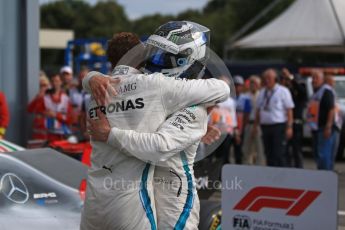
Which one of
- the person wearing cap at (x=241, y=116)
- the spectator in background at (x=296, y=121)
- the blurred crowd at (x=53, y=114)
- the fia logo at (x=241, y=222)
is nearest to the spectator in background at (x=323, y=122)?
the spectator in background at (x=296, y=121)

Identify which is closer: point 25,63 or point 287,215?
point 287,215

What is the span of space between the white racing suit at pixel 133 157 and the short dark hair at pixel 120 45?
0.23m

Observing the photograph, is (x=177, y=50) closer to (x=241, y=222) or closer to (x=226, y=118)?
(x=241, y=222)

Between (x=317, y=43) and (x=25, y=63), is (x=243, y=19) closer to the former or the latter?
(x=317, y=43)

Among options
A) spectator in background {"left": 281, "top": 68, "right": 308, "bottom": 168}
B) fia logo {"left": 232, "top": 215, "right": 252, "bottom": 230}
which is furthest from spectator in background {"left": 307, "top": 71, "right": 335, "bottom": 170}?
fia logo {"left": 232, "top": 215, "right": 252, "bottom": 230}

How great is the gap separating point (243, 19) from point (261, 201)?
8007 cm

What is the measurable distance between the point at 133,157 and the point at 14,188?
2173 millimetres

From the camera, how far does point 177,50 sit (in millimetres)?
3160

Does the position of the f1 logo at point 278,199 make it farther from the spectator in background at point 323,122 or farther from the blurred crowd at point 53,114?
the blurred crowd at point 53,114

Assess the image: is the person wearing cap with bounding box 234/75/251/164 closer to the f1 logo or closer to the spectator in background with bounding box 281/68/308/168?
the spectator in background with bounding box 281/68/308/168

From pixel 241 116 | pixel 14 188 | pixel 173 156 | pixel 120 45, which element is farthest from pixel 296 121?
pixel 173 156

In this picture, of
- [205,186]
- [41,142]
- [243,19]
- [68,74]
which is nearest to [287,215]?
[205,186]

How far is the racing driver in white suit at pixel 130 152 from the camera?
3.12m

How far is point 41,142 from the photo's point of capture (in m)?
10.0
